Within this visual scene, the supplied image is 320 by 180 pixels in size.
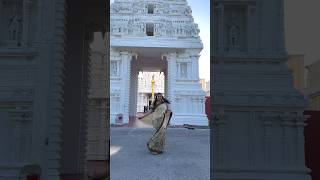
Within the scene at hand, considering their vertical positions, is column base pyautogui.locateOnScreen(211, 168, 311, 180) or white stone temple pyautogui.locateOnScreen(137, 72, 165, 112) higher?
white stone temple pyautogui.locateOnScreen(137, 72, 165, 112)

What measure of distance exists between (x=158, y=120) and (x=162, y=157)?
0.43 m

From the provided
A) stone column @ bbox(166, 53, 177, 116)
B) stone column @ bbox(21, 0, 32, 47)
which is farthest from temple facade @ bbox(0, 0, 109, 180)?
stone column @ bbox(166, 53, 177, 116)

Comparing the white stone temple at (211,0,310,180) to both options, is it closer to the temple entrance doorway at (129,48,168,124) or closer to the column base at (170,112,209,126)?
the column base at (170,112,209,126)

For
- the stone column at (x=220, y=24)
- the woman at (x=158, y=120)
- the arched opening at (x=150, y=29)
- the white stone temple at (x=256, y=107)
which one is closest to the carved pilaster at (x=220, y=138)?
the white stone temple at (x=256, y=107)

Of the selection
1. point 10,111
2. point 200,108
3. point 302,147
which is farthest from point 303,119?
point 10,111

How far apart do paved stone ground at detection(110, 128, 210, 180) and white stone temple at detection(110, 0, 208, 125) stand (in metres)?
0.19

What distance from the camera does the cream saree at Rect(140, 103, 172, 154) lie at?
13.5 ft

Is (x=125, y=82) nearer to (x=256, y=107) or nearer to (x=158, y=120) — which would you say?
(x=158, y=120)

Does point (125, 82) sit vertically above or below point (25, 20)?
below

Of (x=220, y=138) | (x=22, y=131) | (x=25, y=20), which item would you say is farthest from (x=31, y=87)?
(x=220, y=138)

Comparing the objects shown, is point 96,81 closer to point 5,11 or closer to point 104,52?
point 104,52

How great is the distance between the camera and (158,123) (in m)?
4.24

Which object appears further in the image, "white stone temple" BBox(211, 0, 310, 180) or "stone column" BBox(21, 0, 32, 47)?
"stone column" BBox(21, 0, 32, 47)

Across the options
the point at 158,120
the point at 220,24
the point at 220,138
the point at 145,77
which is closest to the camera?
the point at 158,120
